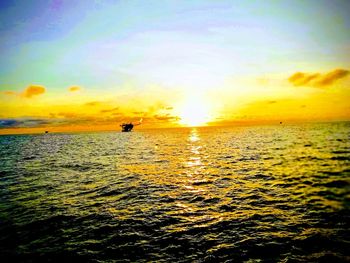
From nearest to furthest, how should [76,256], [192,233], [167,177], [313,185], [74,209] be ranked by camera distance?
[76,256] < [192,233] < [74,209] < [313,185] < [167,177]

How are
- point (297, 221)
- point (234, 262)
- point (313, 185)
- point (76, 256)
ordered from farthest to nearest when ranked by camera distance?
point (313, 185) → point (297, 221) → point (76, 256) → point (234, 262)

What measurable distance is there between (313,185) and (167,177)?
15.3m

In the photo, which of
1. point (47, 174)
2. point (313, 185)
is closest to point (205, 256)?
point (313, 185)

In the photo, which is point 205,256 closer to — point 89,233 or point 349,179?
point 89,233

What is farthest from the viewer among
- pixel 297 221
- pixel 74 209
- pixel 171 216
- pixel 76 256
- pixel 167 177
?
pixel 167 177

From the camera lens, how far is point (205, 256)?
973 cm

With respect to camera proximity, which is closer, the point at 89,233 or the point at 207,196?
the point at 89,233

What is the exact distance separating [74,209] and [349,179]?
25329 mm

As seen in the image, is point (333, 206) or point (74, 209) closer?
point (333, 206)

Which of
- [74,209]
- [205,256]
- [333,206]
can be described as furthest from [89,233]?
[333,206]

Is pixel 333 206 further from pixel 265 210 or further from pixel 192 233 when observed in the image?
pixel 192 233

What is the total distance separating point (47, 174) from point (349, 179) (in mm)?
36305

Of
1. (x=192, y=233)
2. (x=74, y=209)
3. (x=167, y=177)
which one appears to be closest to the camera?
(x=192, y=233)

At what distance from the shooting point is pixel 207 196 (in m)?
18.4
